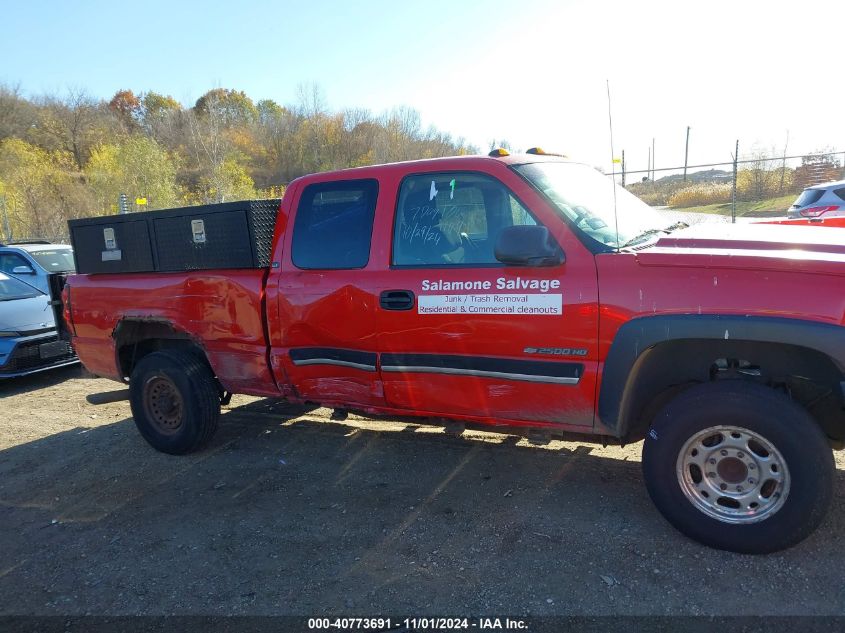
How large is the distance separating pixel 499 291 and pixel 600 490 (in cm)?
147

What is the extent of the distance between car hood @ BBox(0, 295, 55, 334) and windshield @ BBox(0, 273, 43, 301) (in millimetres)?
142

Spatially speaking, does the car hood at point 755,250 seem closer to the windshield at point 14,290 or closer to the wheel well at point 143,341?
the wheel well at point 143,341

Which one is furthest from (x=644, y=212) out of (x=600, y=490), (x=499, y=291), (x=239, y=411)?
(x=239, y=411)

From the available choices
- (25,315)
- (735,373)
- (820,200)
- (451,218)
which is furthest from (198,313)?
(820,200)

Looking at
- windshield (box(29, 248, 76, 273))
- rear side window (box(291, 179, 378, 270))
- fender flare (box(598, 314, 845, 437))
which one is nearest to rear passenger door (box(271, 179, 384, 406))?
rear side window (box(291, 179, 378, 270))

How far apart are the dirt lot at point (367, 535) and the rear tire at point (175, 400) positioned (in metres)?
0.18

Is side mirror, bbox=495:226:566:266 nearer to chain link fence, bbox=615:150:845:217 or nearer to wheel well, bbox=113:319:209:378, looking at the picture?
wheel well, bbox=113:319:209:378

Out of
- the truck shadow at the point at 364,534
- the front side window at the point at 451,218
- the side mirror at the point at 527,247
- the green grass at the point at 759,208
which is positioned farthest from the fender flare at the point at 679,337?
the green grass at the point at 759,208

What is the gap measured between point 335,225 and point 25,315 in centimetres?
546

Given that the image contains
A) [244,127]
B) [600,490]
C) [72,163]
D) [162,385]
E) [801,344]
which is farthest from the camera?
[244,127]

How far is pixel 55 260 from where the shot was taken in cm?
943

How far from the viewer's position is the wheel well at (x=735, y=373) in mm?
2816

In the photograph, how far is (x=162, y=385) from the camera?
4.67 metres

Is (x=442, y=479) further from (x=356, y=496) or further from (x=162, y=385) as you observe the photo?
(x=162, y=385)
